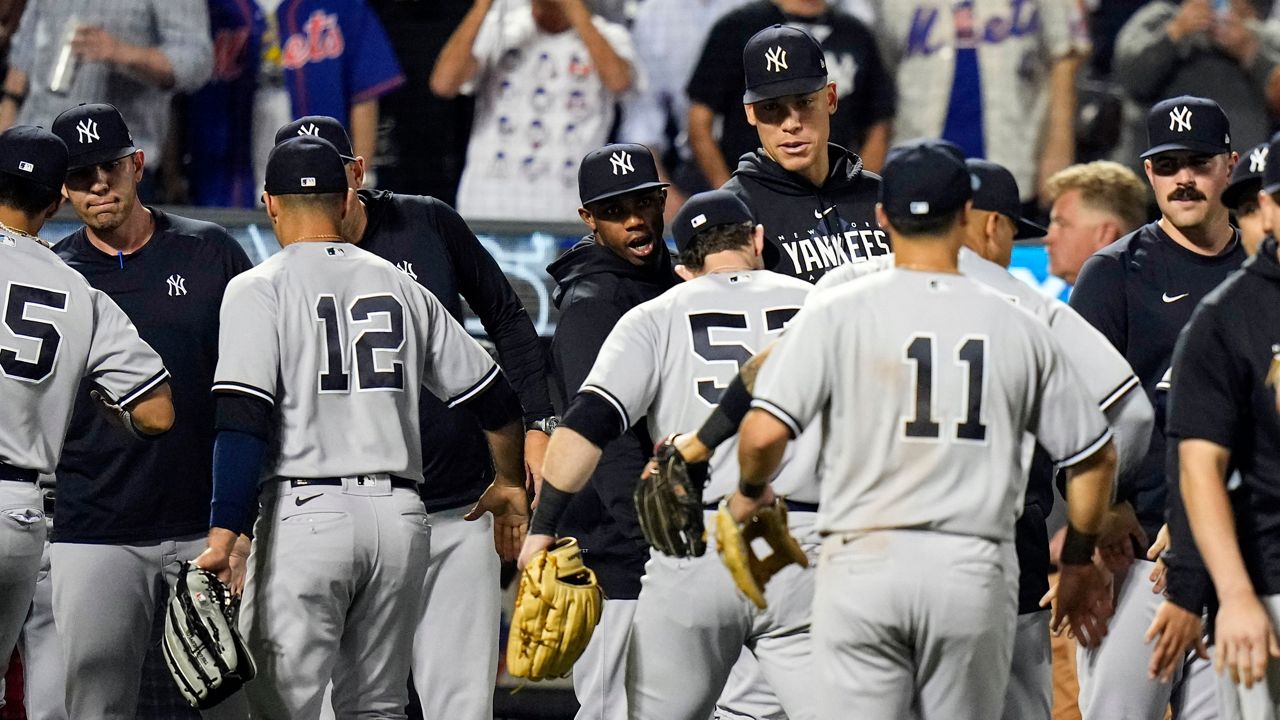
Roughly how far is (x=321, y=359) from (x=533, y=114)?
3.56m

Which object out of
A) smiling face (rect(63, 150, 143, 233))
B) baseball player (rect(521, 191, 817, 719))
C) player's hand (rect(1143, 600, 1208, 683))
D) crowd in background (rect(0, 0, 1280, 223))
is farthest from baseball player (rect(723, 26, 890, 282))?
crowd in background (rect(0, 0, 1280, 223))

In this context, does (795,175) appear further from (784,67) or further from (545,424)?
(545,424)

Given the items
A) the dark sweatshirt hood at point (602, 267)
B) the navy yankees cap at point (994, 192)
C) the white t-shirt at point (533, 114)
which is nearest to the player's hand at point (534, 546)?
the dark sweatshirt hood at point (602, 267)

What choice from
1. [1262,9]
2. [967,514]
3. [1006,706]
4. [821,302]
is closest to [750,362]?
[821,302]

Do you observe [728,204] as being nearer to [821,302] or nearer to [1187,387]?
[821,302]

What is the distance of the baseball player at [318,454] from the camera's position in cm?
420

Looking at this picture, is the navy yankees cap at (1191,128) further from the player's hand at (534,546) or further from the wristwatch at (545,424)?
the player's hand at (534,546)

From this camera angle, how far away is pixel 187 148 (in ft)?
25.7

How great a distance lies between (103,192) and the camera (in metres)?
5.04

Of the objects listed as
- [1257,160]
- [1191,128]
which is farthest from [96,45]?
[1257,160]

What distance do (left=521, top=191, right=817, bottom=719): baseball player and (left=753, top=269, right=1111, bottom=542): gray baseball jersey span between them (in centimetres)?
70

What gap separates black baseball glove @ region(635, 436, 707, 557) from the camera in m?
3.87

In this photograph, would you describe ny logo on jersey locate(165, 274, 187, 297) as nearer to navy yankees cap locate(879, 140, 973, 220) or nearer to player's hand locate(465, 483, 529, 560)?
player's hand locate(465, 483, 529, 560)

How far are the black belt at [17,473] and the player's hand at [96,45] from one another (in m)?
3.54
